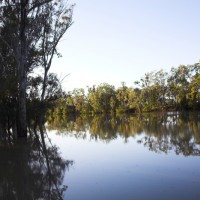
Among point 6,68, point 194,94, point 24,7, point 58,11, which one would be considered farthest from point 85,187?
point 194,94

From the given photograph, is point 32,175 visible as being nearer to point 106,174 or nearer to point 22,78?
point 106,174

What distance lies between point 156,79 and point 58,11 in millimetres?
53186

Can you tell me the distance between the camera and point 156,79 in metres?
78.2

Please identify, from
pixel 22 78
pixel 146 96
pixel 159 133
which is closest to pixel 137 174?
pixel 159 133

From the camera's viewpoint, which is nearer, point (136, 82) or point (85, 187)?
point (85, 187)

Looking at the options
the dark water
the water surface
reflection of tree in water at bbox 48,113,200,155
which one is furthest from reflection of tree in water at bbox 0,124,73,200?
reflection of tree in water at bbox 48,113,200,155

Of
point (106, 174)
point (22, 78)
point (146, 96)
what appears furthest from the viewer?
point (146, 96)

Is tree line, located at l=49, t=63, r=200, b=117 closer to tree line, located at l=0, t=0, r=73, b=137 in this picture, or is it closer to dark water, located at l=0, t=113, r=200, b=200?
tree line, located at l=0, t=0, r=73, b=137

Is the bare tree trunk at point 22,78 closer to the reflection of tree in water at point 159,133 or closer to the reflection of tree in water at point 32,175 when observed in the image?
the reflection of tree in water at point 159,133

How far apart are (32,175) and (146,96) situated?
2776 inches

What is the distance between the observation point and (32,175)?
8.87 metres

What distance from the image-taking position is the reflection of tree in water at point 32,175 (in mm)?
6929

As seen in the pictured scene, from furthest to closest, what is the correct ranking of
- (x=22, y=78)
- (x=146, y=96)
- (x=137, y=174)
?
(x=146, y=96), (x=22, y=78), (x=137, y=174)

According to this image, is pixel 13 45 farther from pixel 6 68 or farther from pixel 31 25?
pixel 6 68
